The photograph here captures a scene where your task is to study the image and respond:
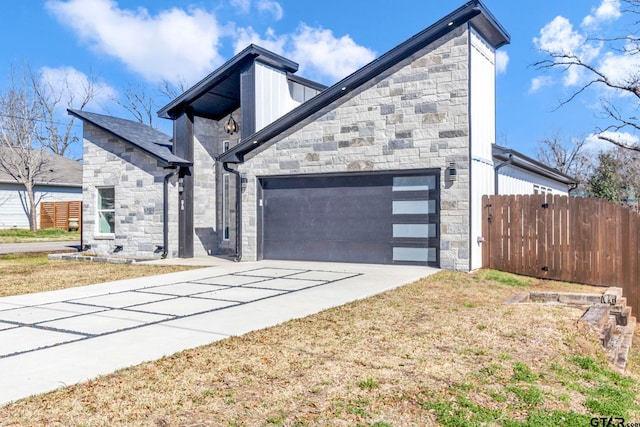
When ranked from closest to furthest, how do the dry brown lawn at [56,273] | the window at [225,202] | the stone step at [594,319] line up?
the stone step at [594,319], the dry brown lawn at [56,273], the window at [225,202]

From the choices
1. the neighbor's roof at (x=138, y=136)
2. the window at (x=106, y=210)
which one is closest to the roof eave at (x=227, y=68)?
the neighbor's roof at (x=138, y=136)

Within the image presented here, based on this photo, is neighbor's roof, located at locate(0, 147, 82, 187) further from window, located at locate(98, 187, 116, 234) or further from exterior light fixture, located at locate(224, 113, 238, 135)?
exterior light fixture, located at locate(224, 113, 238, 135)

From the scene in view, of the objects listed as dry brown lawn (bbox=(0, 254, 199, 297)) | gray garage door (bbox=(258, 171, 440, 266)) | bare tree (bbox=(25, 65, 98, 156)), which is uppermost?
bare tree (bbox=(25, 65, 98, 156))

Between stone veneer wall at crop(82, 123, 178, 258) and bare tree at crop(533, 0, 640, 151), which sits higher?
bare tree at crop(533, 0, 640, 151)

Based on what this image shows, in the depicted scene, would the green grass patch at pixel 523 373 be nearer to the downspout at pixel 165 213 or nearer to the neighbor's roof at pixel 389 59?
the neighbor's roof at pixel 389 59

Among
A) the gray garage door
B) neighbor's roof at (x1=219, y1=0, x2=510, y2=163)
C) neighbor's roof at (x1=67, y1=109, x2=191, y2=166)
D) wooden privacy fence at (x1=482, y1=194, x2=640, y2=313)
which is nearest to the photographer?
wooden privacy fence at (x1=482, y1=194, x2=640, y2=313)

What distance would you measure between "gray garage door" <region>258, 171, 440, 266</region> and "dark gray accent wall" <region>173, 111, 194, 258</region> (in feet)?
8.75

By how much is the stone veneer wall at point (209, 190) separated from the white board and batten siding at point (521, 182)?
314 inches

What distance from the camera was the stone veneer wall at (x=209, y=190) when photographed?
15867 millimetres

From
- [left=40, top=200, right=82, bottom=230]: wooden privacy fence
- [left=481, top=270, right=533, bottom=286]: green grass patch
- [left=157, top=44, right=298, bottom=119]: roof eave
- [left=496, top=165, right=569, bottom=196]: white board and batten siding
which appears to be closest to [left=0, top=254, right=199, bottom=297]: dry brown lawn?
[left=157, top=44, right=298, bottom=119]: roof eave

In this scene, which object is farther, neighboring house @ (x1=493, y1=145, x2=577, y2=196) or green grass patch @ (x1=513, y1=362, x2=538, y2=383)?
neighboring house @ (x1=493, y1=145, x2=577, y2=196)

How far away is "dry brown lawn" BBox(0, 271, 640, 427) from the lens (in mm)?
3588

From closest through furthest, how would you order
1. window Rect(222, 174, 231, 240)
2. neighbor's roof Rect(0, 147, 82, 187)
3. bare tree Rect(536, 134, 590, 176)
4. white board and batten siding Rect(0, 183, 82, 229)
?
window Rect(222, 174, 231, 240) < white board and batten siding Rect(0, 183, 82, 229) < neighbor's roof Rect(0, 147, 82, 187) < bare tree Rect(536, 134, 590, 176)

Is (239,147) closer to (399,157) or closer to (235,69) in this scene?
(235,69)
